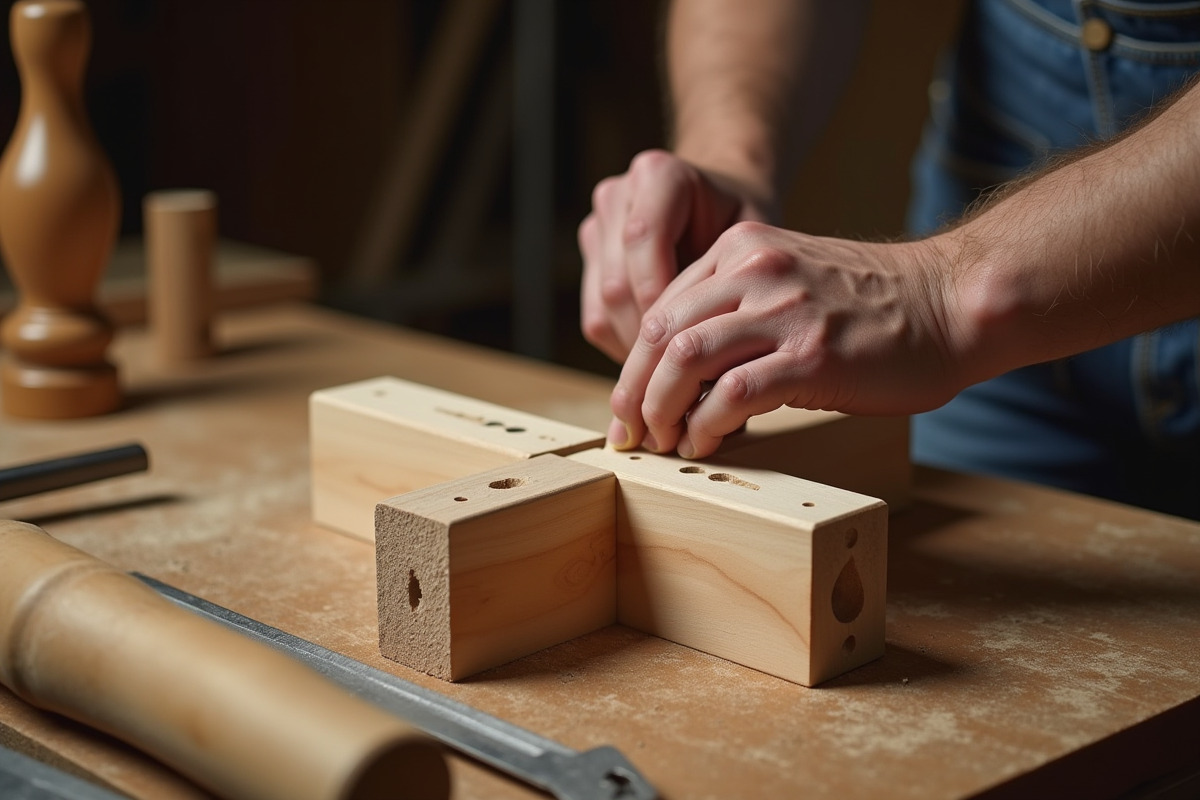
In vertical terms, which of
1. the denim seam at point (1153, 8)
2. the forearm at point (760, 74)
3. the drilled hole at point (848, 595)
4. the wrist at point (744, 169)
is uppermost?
the denim seam at point (1153, 8)

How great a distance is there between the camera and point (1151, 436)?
4.55ft

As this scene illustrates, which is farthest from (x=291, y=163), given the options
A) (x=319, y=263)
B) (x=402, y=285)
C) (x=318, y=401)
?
(x=318, y=401)

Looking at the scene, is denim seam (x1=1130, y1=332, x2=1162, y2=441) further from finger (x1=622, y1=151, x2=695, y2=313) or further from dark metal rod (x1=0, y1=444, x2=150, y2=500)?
dark metal rod (x1=0, y1=444, x2=150, y2=500)

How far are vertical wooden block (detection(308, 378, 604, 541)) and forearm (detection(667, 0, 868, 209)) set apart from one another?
39 cm

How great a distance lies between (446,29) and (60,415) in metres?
2.22

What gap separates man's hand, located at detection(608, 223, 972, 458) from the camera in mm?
885

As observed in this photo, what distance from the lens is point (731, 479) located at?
0.86 meters

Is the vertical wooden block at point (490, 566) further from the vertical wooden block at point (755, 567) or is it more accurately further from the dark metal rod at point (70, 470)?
the dark metal rod at point (70, 470)

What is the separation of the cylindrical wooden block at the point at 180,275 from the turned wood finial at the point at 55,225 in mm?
155

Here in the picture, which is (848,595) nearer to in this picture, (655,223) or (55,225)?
(655,223)

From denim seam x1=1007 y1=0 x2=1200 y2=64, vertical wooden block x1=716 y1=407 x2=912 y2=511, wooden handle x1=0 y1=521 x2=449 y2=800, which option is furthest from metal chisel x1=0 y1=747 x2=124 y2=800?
denim seam x1=1007 y1=0 x2=1200 y2=64

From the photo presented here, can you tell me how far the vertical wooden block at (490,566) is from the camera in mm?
774

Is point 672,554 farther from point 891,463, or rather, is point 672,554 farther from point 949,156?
point 949,156

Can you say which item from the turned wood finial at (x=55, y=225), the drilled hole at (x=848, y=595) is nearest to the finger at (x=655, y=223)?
the drilled hole at (x=848, y=595)
